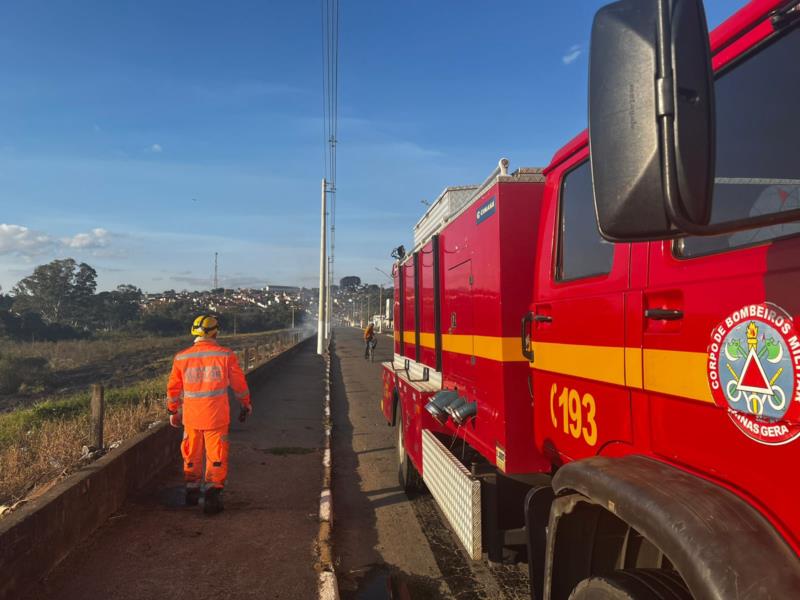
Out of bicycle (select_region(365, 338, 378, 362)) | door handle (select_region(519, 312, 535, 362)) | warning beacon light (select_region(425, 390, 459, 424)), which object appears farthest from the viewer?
bicycle (select_region(365, 338, 378, 362))

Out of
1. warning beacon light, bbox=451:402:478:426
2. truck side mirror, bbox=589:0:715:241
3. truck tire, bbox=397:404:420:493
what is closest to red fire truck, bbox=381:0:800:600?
truck side mirror, bbox=589:0:715:241

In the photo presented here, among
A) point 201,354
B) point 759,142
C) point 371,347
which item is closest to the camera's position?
point 759,142

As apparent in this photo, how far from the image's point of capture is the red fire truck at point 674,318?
136cm

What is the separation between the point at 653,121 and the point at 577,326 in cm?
138

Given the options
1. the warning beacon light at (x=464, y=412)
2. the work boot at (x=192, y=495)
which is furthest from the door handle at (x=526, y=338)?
the work boot at (x=192, y=495)

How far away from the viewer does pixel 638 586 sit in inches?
72.6

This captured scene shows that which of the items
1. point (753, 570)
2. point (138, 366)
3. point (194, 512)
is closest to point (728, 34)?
point (753, 570)

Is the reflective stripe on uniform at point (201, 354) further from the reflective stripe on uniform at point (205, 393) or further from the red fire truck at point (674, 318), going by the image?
the red fire truck at point (674, 318)

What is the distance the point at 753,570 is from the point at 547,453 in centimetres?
175

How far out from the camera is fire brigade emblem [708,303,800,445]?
57.3 inches

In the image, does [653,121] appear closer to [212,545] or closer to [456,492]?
[456,492]

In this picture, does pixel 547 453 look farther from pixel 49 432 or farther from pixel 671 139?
pixel 49 432

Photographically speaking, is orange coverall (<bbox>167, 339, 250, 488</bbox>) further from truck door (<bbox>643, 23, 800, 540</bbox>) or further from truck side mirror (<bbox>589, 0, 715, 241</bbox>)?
truck side mirror (<bbox>589, 0, 715, 241</bbox>)

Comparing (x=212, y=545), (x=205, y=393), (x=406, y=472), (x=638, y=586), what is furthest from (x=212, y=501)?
(x=638, y=586)
